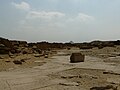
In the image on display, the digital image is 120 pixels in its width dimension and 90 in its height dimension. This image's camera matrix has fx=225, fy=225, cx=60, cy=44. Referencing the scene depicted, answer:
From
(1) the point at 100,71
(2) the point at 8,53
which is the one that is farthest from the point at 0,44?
(1) the point at 100,71

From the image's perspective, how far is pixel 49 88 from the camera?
24.9 feet

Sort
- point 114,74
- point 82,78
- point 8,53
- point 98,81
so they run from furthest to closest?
point 8,53 < point 114,74 < point 82,78 < point 98,81

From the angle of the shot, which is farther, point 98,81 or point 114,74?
point 114,74

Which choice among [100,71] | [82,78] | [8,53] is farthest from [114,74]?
[8,53]

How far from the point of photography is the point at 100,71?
10727 millimetres

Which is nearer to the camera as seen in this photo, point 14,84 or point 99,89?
point 99,89

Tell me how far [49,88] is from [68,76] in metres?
2.16

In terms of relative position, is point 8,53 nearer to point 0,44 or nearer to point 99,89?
point 0,44

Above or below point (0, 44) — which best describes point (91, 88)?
below

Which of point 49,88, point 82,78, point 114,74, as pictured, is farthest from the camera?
point 114,74

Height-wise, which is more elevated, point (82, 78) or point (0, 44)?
point (0, 44)

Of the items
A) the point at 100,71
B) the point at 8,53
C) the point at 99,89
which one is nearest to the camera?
the point at 99,89

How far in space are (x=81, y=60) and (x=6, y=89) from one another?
28.4ft

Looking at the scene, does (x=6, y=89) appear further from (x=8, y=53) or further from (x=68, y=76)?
(x=8, y=53)
